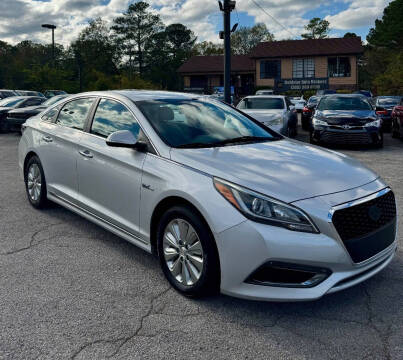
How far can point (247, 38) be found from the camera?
8731 cm

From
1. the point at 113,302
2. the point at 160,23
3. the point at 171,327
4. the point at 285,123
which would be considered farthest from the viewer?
the point at 160,23

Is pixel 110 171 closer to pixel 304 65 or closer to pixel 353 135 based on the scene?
pixel 353 135

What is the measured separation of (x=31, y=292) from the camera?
12.1 ft

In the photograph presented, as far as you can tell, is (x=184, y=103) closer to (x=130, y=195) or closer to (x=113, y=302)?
(x=130, y=195)

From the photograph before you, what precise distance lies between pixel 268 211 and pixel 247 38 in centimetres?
8889

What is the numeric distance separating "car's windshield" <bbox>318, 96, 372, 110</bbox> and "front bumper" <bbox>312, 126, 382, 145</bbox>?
1.20 m

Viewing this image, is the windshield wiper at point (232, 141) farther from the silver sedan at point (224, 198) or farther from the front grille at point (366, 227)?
the front grille at point (366, 227)

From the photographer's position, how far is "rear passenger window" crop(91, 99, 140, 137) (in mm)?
4348

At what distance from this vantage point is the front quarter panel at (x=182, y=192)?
318 centimetres

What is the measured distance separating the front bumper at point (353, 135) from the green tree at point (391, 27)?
52543mm

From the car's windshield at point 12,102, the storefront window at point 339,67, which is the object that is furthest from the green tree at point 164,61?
the car's windshield at point 12,102

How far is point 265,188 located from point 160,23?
69.0 m

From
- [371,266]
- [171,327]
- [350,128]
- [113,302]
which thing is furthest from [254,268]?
[350,128]

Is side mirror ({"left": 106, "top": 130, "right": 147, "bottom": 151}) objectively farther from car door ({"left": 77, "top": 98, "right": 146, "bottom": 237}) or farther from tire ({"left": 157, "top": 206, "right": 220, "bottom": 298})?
tire ({"left": 157, "top": 206, "right": 220, "bottom": 298})
